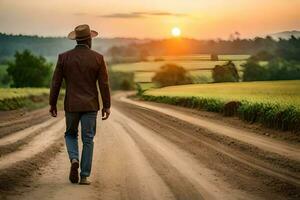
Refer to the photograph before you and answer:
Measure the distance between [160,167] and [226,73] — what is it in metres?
46.1

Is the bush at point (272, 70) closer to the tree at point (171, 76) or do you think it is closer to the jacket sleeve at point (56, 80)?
the tree at point (171, 76)

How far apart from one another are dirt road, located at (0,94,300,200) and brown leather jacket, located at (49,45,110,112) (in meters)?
1.28

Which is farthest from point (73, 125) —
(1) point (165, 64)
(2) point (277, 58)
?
(1) point (165, 64)

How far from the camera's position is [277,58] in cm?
5097

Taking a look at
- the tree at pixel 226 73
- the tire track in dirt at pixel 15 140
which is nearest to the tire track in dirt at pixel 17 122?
the tire track in dirt at pixel 15 140

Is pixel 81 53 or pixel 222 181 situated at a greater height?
pixel 81 53

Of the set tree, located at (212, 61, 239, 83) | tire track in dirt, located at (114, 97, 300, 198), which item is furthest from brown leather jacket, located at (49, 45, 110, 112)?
tree, located at (212, 61, 239, 83)

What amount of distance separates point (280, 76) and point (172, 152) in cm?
3659

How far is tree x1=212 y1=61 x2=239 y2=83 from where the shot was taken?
55.1m

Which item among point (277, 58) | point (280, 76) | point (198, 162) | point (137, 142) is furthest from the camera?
point (277, 58)

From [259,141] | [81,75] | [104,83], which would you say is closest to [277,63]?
[259,141]

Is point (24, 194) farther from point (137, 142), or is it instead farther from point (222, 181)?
point (137, 142)

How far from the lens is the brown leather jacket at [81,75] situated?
8289mm

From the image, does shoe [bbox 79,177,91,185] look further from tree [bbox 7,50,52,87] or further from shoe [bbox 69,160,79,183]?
tree [bbox 7,50,52,87]
